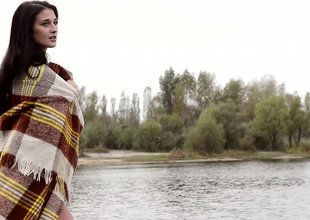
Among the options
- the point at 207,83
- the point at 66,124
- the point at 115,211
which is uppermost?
the point at 207,83

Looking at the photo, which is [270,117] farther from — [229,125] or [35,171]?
[35,171]

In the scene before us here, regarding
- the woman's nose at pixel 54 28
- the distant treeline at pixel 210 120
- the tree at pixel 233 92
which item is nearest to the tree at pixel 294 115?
the distant treeline at pixel 210 120

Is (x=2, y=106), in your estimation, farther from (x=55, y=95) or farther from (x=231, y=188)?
(x=231, y=188)

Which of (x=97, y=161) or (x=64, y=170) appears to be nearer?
(x=64, y=170)

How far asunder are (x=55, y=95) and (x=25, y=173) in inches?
11.6

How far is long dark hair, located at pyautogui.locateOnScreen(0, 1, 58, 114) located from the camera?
1.90 metres

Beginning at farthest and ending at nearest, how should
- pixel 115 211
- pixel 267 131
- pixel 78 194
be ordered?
pixel 267 131 < pixel 78 194 < pixel 115 211

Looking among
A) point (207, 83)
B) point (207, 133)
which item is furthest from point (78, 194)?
point (207, 83)

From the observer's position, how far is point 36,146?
1.82 m

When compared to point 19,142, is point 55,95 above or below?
above

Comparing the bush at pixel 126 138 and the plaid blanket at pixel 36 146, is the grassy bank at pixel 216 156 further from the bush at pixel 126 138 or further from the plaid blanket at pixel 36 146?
the plaid blanket at pixel 36 146

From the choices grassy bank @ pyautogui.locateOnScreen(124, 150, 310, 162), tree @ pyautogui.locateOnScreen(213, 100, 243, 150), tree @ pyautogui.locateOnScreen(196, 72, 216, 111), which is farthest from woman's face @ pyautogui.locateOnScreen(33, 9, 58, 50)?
tree @ pyautogui.locateOnScreen(196, 72, 216, 111)

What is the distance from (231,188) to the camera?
1166 inches

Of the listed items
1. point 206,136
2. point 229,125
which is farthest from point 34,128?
point 229,125
